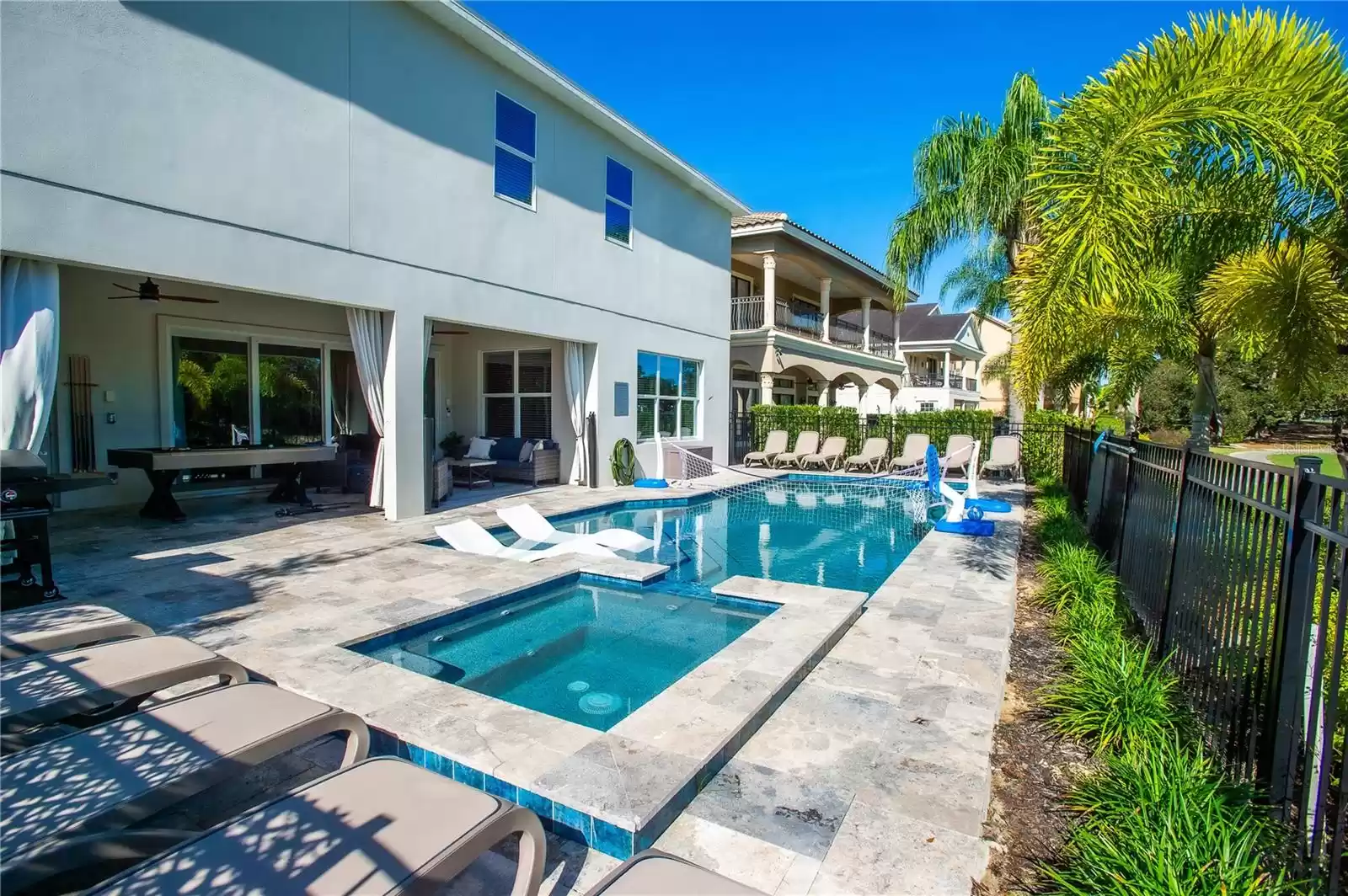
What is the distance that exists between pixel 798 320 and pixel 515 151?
1412 centimetres

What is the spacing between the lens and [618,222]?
1357cm

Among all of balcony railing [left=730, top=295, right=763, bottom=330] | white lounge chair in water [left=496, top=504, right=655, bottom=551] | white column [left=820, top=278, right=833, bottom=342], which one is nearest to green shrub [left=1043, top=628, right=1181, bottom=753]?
white lounge chair in water [left=496, top=504, right=655, bottom=551]

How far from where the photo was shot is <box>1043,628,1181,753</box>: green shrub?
3.40 metres

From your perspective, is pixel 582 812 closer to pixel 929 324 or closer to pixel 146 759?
pixel 146 759

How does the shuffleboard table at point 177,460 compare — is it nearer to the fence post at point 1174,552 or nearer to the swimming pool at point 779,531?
the swimming pool at point 779,531

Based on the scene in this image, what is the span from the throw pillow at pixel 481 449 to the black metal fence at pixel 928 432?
7822mm

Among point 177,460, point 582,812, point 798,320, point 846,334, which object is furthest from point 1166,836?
point 846,334

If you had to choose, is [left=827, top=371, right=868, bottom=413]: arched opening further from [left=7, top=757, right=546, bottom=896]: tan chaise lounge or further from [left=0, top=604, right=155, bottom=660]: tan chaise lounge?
[left=7, top=757, right=546, bottom=896]: tan chaise lounge

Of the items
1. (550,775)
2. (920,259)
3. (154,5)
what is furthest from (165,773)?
(920,259)

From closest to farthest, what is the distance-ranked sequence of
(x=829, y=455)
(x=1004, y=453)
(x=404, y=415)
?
(x=404, y=415), (x=1004, y=453), (x=829, y=455)

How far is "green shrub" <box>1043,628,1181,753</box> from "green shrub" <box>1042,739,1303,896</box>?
0.32 m

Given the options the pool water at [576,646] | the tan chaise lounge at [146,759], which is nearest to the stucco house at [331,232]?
the pool water at [576,646]

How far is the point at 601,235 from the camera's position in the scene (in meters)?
13.0

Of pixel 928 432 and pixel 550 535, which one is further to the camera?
pixel 928 432
